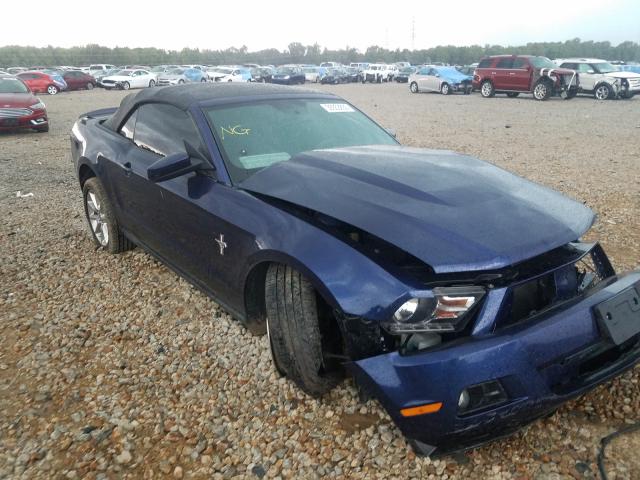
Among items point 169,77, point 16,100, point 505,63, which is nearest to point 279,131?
point 16,100

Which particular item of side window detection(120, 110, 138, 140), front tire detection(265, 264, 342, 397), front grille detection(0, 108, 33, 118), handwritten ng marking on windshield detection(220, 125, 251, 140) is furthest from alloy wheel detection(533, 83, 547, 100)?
front tire detection(265, 264, 342, 397)

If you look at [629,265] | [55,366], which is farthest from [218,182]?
[629,265]

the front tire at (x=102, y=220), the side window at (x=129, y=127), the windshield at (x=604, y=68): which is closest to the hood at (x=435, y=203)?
the side window at (x=129, y=127)

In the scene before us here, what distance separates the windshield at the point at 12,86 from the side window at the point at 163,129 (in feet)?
33.2

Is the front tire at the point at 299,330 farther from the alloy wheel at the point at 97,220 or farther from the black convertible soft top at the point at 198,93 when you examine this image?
the alloy wheel at the point at 97,220

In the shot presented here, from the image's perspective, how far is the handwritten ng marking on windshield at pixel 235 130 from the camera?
9.57ft

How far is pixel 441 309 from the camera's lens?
6.05 ft

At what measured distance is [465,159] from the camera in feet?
9.46

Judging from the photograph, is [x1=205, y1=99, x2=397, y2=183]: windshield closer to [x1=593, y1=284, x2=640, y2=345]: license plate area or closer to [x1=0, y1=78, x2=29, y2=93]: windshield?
[x1=593, y1=284, x2=640, y2=345]: license plate area

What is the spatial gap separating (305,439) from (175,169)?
5.07 ft

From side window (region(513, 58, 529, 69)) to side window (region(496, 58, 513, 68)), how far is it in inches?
7.2

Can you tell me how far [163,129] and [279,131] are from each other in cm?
84

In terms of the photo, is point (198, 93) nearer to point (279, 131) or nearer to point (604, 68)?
point (279, 131)

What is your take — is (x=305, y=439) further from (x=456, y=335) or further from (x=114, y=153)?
(x=114, y=153)
